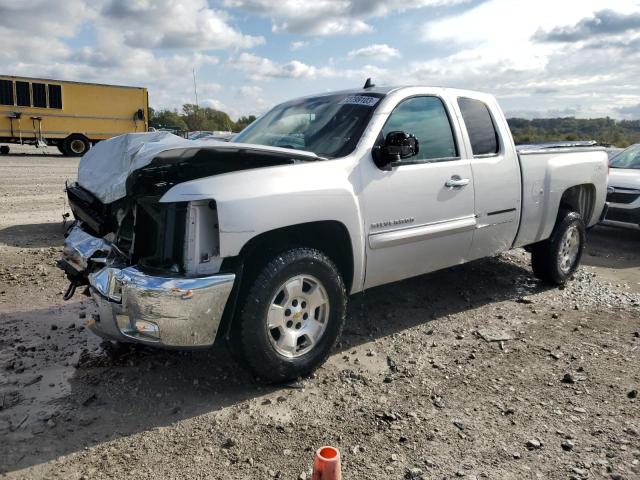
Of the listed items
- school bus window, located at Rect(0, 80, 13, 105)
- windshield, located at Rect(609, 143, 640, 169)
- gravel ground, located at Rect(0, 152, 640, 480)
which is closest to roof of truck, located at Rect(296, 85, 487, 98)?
gravel ground, located at Rect(0, 152, 640, 480)

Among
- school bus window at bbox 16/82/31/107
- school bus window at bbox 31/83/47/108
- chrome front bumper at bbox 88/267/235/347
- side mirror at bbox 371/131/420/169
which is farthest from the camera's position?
school bus window at bbox 31/83/47/108

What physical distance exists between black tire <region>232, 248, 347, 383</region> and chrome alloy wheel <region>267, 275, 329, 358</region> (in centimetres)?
2

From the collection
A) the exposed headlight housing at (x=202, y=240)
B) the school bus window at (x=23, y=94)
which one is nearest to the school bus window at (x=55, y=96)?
the school bus window at (x=23, y=94)

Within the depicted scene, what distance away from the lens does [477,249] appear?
4.72 meters

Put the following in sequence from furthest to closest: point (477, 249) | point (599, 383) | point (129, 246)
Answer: point (477, 249) < point (599, 383) < point (129, 246)

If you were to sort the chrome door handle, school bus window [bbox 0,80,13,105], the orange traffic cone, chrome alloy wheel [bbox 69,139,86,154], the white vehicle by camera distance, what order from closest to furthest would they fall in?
the orange traffic cone → the chrome door handle → the white vehicle → school bus window [bbox 0,80,13,105] → chrome alloy wheel [bbox 69,139,86,154]

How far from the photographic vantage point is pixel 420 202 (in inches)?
160

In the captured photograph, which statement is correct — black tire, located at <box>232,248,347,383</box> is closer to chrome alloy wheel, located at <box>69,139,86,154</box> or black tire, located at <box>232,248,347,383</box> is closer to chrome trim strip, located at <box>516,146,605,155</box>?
chrome trim strip, located at <box>516,146,605,155</box>

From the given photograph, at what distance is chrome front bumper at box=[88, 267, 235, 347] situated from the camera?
2973mm

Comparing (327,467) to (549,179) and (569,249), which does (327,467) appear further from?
(569,249)

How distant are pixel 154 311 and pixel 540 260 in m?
4.32

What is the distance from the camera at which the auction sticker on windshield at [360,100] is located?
13.4 feet

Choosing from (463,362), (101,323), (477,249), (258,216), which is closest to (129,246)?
(101,323)

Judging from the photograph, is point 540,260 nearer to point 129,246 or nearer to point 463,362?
point 463,362
